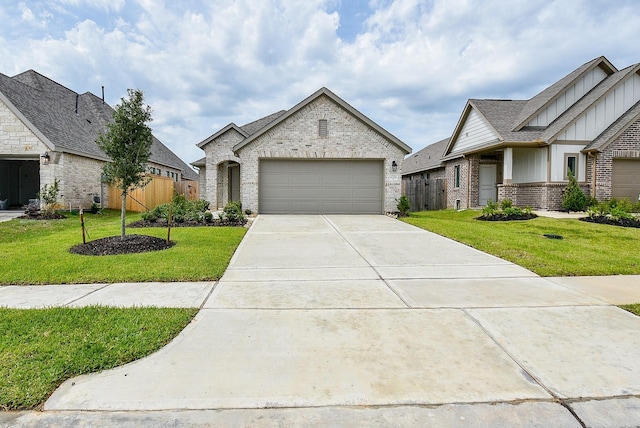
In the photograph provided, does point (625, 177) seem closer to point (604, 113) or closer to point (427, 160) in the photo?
point (604, 113)

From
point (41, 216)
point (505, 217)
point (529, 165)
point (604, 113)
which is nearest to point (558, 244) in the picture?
point (505, 217)

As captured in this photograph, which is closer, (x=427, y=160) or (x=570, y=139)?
(x=570, y=139)

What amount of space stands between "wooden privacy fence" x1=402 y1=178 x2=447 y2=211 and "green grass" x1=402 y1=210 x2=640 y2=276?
31.5 feet

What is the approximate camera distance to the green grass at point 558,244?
6607 millimetres

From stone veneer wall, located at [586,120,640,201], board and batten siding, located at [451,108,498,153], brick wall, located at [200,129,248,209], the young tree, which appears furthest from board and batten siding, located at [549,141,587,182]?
the young tree

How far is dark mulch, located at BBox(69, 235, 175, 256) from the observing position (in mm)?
8055

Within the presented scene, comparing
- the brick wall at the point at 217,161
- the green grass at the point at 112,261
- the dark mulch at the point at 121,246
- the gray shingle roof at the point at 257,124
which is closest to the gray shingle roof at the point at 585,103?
the green grass at the point at 112,261

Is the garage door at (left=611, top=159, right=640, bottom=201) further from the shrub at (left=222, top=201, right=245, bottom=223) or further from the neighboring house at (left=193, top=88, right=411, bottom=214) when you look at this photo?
the shrub at (left=222, top=201, right=245, bottom=223)

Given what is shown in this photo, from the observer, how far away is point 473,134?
19875mm

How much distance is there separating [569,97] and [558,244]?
42.8 feet

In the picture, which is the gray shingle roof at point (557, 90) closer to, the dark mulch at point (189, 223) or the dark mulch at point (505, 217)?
the dark mulch at point (505, 217)

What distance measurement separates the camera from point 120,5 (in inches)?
415

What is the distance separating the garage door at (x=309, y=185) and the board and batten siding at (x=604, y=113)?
30.4 ft

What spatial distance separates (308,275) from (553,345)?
3684mm
